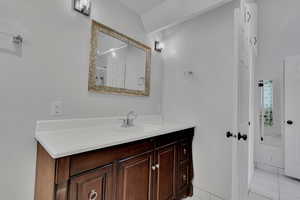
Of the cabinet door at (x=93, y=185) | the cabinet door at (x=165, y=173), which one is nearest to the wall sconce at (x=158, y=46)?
the cabinet door at (x=165, y=173)

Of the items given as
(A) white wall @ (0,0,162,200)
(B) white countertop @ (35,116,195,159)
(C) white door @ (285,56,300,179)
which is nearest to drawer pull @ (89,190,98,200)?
(B) white countertop @ (35,116,195,159)

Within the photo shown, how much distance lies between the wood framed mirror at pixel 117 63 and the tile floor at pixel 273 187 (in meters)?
1.99

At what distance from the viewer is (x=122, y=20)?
179 cm

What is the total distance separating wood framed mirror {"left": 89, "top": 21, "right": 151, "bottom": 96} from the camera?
60.5 inches

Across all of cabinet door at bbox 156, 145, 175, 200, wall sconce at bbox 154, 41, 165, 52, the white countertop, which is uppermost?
wall sconce at bbox 154, 41, 165, 52

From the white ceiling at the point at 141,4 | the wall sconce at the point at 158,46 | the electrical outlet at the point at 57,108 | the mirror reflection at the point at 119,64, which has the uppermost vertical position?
the white ceiling at the point at 141,4

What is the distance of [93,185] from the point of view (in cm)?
96

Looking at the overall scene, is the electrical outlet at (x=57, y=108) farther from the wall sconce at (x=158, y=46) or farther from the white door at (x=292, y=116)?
the white door at (x=292, y=116)

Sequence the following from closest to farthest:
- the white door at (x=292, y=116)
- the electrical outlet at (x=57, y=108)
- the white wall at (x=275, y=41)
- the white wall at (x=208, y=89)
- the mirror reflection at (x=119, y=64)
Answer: the electrical outlet at (x=57, y=108) < the mirror reflection at (x=119, y=64) < the white wall at (x=208, y=89) < the white door at (x=292, y=116) < the white wall at (x=275, y=41)

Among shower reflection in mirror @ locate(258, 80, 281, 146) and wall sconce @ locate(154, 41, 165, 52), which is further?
shower reflection in mirror @ locate(258, 80, 281, 146)

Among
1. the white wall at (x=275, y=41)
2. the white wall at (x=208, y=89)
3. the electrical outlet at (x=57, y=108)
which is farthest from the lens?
the white wall at (x=275, y=41)

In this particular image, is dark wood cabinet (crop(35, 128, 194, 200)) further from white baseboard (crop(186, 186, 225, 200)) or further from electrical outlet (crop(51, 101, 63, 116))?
electrical outlet (crop(51, 101, 63, 116))

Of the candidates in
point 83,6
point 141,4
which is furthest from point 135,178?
point 141,4

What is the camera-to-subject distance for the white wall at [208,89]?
1.70m
